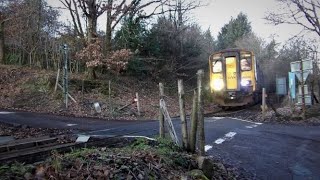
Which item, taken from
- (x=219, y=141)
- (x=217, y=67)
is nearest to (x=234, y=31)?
(x=217, y=67)

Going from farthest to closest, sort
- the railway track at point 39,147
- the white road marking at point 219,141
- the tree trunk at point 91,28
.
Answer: the tree trunk at point 91,28 < the white road marking at point 219,141 < the railway track at point 39,147

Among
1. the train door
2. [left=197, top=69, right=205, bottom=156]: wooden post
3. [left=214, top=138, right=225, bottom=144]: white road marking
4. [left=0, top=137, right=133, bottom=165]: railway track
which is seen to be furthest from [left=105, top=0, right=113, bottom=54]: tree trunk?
[left=197, top=69, right=205, bottom=156]: wooden post

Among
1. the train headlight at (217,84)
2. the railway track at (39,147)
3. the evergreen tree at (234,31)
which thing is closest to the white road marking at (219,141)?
the railway track at (39,147)

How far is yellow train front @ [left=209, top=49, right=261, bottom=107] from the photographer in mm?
24734

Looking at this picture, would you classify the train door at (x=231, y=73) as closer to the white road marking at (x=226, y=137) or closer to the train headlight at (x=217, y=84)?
the train headlight at (x=217, y=84)

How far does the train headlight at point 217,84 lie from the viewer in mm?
25480

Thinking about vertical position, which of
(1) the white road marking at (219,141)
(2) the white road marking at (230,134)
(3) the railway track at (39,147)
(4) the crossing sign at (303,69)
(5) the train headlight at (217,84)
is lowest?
(1) the white road marking at (219,141)

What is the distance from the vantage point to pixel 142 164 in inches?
233

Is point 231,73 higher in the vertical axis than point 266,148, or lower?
higher

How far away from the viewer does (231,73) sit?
2527 cm

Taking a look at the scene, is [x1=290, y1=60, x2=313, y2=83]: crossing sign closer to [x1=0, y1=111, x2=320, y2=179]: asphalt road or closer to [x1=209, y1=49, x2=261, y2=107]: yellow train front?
[x1=0, y1=111, x2=320, y2=179]: asphalt road

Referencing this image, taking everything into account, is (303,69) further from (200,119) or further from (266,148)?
(200,119)

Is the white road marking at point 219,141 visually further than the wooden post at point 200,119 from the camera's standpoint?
Yes

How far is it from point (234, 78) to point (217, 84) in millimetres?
1170
